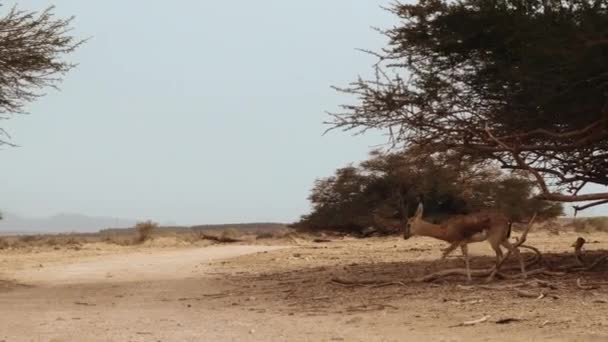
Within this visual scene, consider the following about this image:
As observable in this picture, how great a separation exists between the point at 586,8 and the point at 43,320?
9.77 metres

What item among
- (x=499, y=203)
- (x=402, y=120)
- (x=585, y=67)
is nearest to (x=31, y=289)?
(x=402, y=120)

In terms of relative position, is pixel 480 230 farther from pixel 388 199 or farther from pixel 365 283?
pixel 388 199

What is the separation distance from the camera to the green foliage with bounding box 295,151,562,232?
3806 centimetres

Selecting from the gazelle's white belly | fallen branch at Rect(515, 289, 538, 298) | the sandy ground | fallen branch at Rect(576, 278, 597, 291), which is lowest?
the sandy ground

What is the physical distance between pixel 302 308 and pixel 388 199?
31570mm

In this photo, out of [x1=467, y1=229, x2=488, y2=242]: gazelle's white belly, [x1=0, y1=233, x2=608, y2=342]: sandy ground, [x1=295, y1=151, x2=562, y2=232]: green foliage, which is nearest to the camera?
[x1=0, y1=233, x2=608, y2=342]: sandy ground

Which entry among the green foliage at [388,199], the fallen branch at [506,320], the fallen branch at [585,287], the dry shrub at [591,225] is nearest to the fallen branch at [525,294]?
the fallen branch at [585,287]

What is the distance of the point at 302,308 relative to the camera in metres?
12.0

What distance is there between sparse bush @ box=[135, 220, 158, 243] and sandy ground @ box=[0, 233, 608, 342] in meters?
28.3

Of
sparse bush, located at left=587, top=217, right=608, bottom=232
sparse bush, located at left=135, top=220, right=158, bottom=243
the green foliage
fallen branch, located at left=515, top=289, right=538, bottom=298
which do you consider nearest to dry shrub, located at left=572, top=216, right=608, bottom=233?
sparse bush, located at left=587, top=217, right=608, bottom=232

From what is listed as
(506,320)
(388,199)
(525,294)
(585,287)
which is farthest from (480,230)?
(388,199)

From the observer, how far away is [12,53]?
16719mm

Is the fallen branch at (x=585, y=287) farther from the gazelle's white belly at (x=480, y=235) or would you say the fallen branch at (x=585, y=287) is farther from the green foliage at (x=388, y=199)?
the green foliage at (x=388, y=199)

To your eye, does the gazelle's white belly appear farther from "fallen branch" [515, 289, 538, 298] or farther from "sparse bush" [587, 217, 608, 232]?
"sparse bush" [587, 217, 608, 232]
